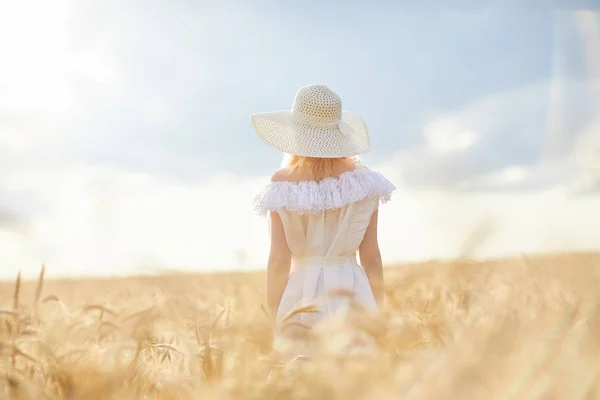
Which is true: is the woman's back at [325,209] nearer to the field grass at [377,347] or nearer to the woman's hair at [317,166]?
the woman's hair at [317,166]

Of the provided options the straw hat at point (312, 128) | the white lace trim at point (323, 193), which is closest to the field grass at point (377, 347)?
the white lace trim at point (323, 193)

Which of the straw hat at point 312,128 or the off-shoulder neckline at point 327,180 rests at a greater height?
the straw hat at point 312,128

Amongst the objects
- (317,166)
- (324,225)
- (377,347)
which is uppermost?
(317,166)

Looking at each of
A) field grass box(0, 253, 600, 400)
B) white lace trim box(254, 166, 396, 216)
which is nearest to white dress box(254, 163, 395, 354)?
white lace trim box(254, 166, 396, 216)

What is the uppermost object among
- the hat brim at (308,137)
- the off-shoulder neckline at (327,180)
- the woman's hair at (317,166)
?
the hat brim at (308,137)

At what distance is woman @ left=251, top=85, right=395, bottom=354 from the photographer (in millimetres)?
3389

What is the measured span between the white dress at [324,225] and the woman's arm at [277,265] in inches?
1.4

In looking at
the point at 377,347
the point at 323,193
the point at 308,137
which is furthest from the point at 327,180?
the point at 377,347

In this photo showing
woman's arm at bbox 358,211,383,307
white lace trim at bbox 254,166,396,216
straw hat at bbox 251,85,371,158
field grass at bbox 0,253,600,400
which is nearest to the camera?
field grass at bbox 0,253,600,400

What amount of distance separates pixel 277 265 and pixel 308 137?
78 cm

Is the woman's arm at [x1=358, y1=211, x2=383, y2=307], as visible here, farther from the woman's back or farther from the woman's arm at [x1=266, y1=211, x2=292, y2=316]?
the woman's arm at [x1=266, y1=211, x2=292, y2=316]

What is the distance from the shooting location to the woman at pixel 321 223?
11.1ft

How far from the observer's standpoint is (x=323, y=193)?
341 centimetres

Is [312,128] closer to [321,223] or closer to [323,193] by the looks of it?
[323,193]
